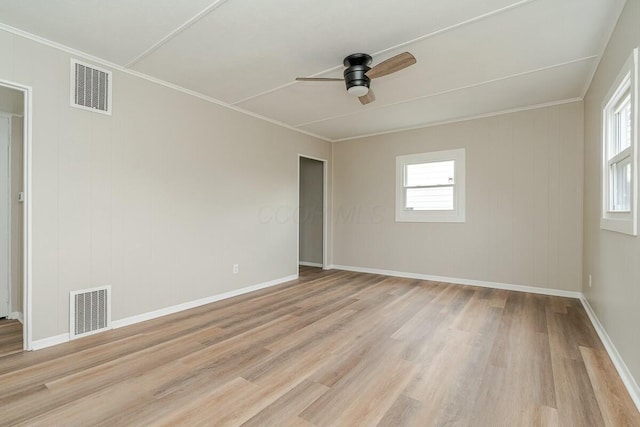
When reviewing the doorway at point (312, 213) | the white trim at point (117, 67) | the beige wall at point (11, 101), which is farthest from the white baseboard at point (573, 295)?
the beige wall at point (11, 101)

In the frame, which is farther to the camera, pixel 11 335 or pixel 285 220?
pixel 285 220

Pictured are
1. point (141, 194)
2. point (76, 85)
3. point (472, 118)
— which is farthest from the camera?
point (472, 118)

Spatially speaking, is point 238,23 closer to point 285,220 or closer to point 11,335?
point 285,220

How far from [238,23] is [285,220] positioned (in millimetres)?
3180

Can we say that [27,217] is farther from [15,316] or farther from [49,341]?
[15,316]

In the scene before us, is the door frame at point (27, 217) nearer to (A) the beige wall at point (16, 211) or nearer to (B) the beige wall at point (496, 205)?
(A) the beige wall at point (16, 211)

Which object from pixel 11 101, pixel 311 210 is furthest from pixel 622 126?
pixel 11 101

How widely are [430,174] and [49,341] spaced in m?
5.22

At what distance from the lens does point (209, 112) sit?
3.95 meters

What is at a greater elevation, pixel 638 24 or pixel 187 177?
pixel 638 24

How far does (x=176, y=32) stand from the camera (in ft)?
8.27

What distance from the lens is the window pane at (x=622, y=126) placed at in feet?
7.68

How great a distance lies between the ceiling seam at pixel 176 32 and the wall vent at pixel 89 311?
2217 mm

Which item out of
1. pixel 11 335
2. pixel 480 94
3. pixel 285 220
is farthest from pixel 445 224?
pixel 11 335
